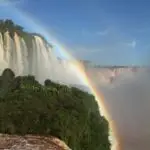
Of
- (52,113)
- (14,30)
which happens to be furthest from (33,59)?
(52,113)

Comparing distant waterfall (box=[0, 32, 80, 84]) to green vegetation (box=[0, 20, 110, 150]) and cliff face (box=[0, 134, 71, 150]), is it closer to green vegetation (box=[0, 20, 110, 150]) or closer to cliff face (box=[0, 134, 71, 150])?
green vegetation (box=[0, 20, 110, 150])

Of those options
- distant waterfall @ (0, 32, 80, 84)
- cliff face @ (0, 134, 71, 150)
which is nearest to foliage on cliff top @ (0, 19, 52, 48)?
distant waterfall @ (0, 32, 80, 84)

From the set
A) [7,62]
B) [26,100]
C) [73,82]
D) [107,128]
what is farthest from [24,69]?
[26,100]

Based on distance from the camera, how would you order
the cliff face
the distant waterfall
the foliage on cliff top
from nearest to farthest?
1. the cliff face
2. the distant waterfall
3. the foliage on cliff top

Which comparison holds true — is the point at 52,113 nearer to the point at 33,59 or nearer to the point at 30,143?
the point at 30,143

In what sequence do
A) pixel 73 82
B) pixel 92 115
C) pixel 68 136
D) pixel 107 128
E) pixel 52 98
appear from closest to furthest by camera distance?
1. pixel 68 136
2. pixel 52 98
3. pixel 92 115
4. pixel 107 128
5. pixel 73 82

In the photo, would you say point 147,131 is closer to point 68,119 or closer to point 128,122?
point 128,122

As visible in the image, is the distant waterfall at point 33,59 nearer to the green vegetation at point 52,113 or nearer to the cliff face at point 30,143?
the green vegetation at point 52,113
